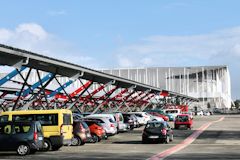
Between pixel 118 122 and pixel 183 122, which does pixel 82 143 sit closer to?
pixel 118 122

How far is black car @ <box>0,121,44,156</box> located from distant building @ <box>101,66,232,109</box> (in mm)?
137131

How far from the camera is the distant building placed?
509ft

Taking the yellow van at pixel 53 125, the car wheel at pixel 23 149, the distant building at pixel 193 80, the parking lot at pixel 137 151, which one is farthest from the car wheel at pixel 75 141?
the distant building at pixel 193 80

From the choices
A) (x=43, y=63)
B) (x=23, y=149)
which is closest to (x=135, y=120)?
(x=43, y=63)

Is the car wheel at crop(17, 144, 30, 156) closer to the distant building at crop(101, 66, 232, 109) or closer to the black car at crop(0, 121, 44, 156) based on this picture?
the black car at crop(0, 121, 44, 156)

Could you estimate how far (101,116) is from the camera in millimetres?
30234

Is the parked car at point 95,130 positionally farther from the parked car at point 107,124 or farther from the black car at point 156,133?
the black car at point 156,133

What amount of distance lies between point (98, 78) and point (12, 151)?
2309cm

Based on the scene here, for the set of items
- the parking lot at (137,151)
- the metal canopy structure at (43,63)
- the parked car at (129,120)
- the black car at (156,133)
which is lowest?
the parking lot at (137,151)

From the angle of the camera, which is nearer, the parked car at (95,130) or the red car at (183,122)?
the parked car at (95,130)

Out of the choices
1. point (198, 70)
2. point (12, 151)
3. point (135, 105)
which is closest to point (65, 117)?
point (12, 151)

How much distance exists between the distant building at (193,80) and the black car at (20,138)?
13713cm

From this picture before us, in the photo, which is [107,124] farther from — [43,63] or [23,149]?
[23,149]

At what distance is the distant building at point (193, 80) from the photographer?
15512 cm
